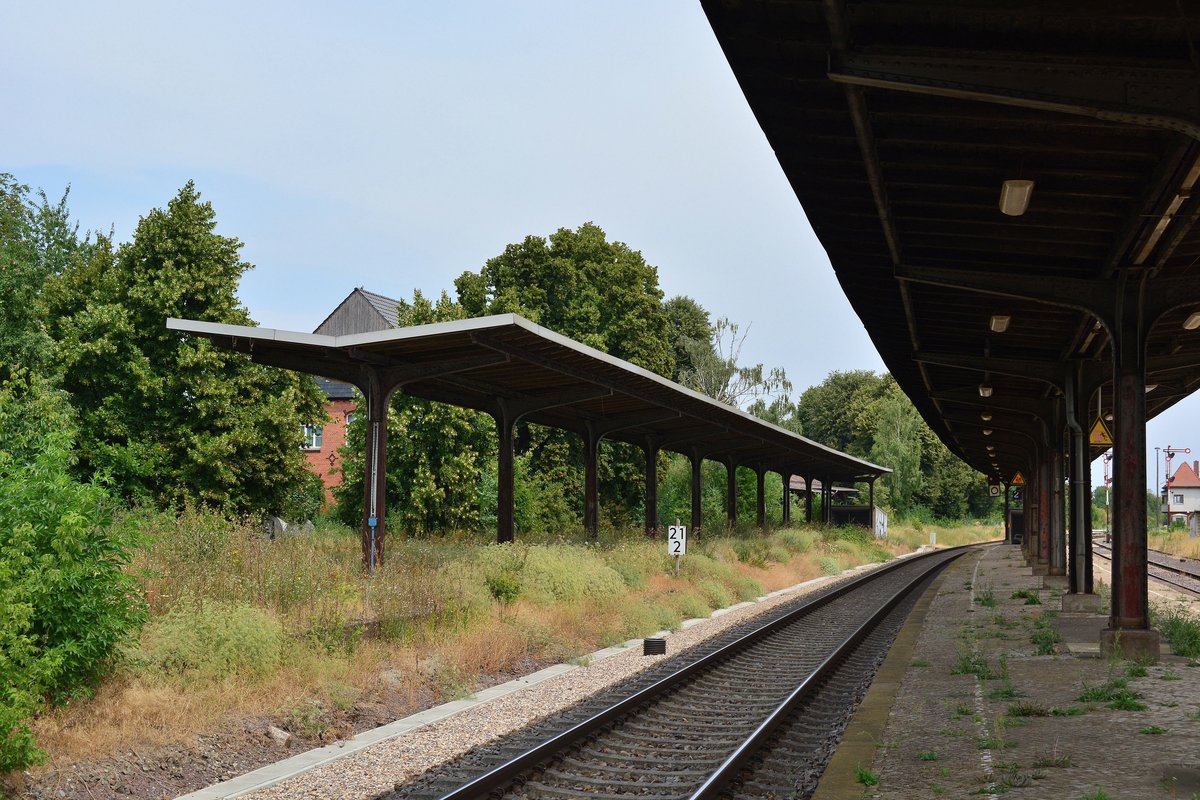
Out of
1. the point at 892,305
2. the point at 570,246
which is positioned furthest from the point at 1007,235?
the point at 570,246

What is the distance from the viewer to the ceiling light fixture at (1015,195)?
30.6 ft

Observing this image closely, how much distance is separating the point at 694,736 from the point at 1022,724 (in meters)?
2.79

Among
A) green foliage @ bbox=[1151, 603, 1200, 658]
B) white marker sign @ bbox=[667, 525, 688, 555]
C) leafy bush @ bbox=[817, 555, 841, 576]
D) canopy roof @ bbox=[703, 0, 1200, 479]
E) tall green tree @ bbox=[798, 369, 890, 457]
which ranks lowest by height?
leafy bush @ bbox=[817, 555, 841, 576]

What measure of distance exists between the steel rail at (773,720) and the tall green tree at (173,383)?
16582 millimetres

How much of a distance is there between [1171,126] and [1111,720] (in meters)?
5.03

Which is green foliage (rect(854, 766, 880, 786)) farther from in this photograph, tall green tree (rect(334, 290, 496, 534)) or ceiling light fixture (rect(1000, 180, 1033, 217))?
tall green tree (rect(334, 290, 496, 534))

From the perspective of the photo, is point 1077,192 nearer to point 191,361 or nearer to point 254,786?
point 254,786

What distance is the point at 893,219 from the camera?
463 inches

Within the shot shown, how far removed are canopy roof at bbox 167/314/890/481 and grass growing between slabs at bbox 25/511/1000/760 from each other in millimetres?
2891

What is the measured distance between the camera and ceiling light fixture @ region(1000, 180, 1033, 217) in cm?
931

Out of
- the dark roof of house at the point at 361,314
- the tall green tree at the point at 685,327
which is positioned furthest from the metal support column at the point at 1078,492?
the tall green tree at the point at 685,327

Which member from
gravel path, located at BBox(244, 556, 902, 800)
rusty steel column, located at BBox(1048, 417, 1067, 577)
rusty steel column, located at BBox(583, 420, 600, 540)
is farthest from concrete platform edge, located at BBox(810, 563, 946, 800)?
rusty steel column, located at BBox(583, 420, 600, 540)

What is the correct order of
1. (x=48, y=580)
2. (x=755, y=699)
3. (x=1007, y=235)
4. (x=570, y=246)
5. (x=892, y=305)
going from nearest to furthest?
(x=48, y=580) → (x=755, y=699) → (x=1007, y=235) → (x=892, y=305) → (x=570, y=246)

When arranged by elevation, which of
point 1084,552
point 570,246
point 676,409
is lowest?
point 1084,552
